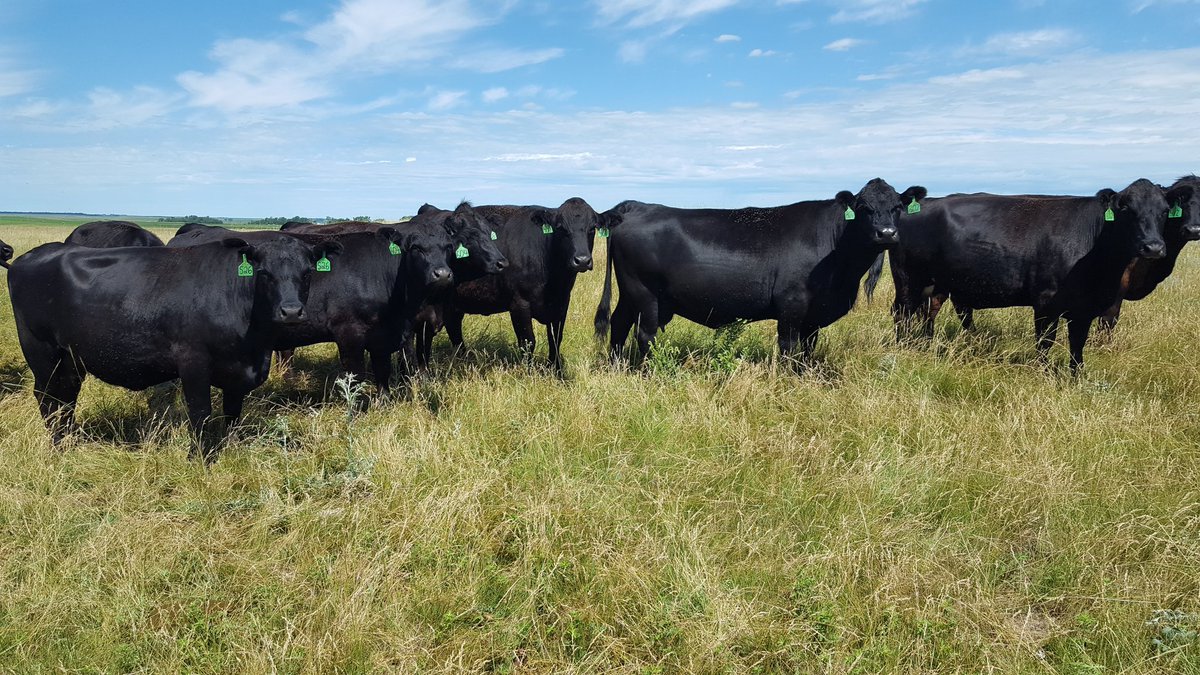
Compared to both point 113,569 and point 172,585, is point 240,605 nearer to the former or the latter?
point 172,585

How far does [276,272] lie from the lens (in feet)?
17.9

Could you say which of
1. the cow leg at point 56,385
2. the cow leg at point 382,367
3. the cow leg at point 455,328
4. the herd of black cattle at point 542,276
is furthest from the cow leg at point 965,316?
the cow leg at point 56,385

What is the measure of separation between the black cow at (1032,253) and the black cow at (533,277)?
4.14 meters

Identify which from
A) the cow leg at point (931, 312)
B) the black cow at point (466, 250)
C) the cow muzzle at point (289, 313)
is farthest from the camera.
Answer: the cow leg at point (931, 312)

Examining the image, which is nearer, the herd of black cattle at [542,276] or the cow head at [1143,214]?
the herd of black cattle at [542,276]

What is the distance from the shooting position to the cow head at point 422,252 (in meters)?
6.84

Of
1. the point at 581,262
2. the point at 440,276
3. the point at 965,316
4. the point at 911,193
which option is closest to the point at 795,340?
the point at 911,193

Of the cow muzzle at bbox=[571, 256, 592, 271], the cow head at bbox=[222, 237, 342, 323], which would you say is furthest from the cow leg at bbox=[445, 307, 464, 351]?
the cow head at bbox=[222, 237, 342, 323]

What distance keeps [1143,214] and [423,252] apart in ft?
23.0

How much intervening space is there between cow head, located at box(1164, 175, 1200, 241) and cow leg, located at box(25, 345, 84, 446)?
33.9 feet

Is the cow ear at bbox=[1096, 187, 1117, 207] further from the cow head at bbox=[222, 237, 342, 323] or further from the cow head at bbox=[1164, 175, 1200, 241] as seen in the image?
the cow head at bbox=[222, 237, 342, 323]

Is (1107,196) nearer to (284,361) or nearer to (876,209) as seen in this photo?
(876,209)

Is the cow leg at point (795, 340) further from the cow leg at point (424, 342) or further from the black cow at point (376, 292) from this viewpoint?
the cow leg at point (424, 342)

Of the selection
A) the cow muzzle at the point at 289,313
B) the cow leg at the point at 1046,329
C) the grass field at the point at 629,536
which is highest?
the cow muzzle at the point at 289,313
